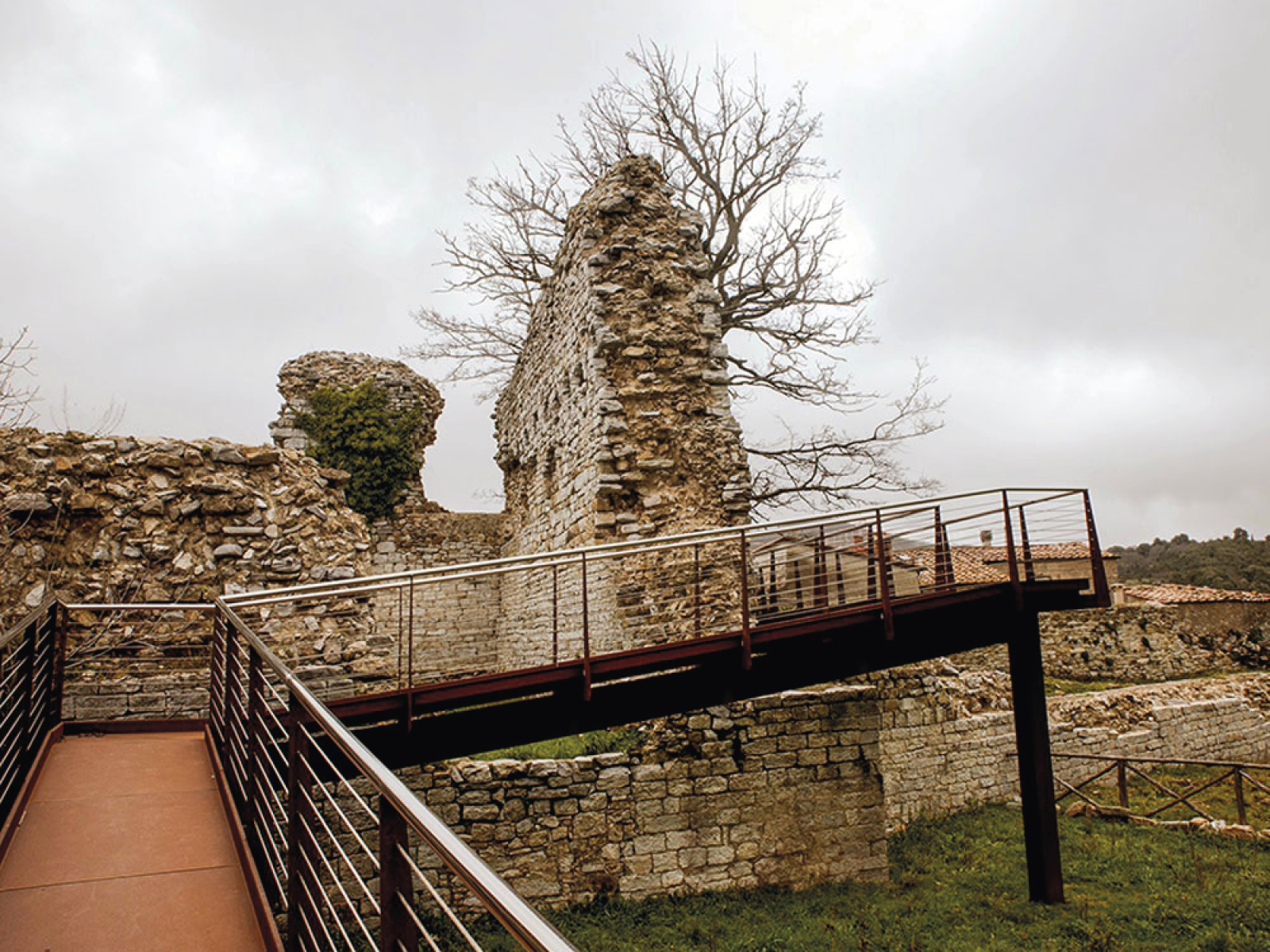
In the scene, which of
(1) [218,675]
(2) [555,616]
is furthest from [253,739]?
(2) [555,616]

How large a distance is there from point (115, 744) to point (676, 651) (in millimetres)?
4016

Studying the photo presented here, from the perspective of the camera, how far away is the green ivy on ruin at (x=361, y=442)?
1620 cm

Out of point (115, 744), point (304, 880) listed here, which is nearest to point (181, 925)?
point (304, 880)

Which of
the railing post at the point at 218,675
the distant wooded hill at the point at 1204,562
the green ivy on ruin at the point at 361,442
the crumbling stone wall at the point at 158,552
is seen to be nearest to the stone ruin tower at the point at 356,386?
the green ivy on ruin at the point at 361,442

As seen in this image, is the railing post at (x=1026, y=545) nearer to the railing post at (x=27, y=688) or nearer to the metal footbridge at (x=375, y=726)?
the metal footbridge at (x=375, y=726)

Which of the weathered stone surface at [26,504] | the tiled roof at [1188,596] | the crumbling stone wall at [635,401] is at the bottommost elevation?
the tiled roof at [1188,596]

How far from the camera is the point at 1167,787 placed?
12914 millimetres

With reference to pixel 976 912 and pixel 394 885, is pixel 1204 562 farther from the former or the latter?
pixel 394 885

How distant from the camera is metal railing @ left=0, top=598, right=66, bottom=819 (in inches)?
162

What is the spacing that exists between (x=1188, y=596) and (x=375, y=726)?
25522mm

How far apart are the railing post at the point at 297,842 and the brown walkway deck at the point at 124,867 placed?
26 cm

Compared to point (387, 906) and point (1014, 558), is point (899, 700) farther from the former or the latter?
point (387, 906)

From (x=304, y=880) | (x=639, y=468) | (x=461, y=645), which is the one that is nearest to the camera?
(x=304, y=880)

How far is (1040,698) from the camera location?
7781 mm
